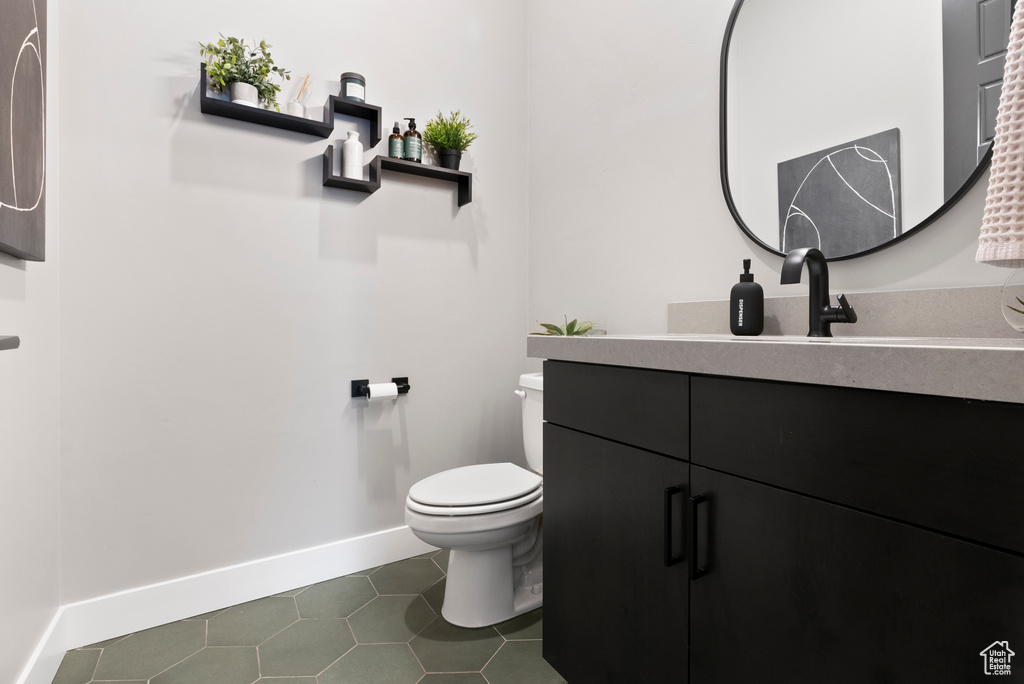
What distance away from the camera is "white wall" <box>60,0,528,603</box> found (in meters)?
1.58

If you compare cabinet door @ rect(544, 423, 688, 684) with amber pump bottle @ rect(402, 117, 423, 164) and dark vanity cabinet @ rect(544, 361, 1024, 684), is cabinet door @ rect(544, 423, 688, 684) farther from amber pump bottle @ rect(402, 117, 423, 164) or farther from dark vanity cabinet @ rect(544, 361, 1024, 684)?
amber pump bottle @ rect(402, 117, 423, 164)

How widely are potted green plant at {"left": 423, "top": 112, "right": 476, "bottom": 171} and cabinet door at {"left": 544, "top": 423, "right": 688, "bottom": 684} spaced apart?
1.33 m

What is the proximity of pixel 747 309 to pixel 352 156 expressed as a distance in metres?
1.46

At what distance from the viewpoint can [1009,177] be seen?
729mm

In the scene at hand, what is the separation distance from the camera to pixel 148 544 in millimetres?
1656

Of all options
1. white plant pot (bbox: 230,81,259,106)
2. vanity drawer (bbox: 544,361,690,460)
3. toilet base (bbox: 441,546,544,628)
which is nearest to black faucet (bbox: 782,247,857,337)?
vanity drawer (bbox: 544,361,690,460)

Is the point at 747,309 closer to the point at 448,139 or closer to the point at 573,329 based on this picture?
the point at 573,329

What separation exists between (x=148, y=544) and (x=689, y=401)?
1756 millimetres

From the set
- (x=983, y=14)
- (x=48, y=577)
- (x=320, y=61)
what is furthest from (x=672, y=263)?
(x=48, y=577)

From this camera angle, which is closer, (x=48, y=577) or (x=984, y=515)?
(x=984, y=515)

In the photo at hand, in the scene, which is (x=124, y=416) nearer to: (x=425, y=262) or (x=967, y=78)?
(x=425, y=262)
